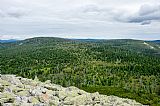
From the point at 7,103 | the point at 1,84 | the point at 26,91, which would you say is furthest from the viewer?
the point at 1,84

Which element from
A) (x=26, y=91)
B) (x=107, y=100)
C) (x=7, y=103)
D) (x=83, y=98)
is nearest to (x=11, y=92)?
(x=26, y=91)

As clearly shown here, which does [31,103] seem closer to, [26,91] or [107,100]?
[26,91]

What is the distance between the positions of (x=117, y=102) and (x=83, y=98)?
391 inches

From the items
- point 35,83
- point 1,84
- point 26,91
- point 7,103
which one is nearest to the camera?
point 7,103

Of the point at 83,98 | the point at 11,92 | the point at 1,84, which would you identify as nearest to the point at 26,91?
the point at 11,92

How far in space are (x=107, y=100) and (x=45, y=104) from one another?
72.2 feet

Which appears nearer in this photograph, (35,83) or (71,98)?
(71,98)

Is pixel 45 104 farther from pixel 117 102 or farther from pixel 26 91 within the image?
pixel 117 102

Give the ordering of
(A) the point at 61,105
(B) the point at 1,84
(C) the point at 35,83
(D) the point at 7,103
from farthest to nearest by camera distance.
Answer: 1. (C) the point at 35,83
2. (B) the point at 1,84
3. (A) the point at 61,105
4. (D) the point at 7,103

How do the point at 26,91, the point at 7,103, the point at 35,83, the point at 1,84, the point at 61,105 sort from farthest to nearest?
the point at 35,83
the point at 1,84
the point at 26,91
the point at 61,105
the point at 7,103

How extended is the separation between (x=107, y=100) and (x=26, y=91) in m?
22.8

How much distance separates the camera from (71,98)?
7444 centimetres

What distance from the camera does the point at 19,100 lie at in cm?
6612

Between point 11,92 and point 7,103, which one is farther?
point 11,92
